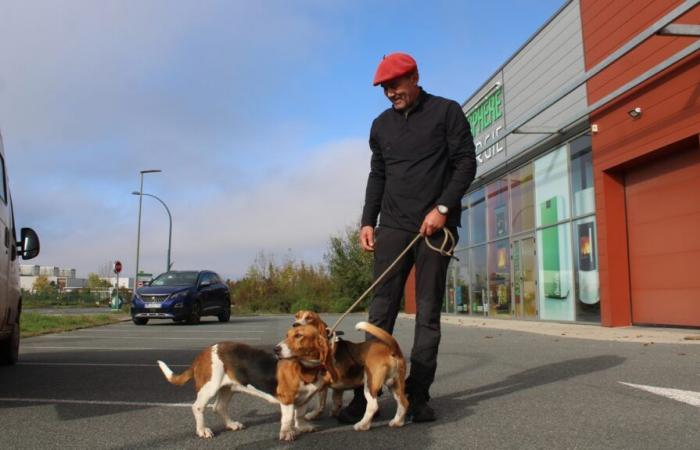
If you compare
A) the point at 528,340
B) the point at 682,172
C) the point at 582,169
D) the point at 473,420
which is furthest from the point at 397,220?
the point at 582,169

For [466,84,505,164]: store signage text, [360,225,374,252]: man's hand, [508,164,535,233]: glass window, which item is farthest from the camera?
[466,84,505,164]: store signage text

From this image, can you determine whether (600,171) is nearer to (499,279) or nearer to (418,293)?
(499,279)

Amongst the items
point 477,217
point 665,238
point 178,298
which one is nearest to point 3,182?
point 665,238

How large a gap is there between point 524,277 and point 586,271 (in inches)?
121

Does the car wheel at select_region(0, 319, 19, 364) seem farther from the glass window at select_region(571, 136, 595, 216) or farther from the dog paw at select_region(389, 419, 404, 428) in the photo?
the glass window at select_region(571, 136, 595, 216)

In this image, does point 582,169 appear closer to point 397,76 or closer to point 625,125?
point 625,125

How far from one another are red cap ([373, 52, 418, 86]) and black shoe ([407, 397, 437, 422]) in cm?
203

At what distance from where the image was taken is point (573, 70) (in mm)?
14750

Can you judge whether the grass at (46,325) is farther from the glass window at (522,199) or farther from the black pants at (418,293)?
the glass window at (522,199)

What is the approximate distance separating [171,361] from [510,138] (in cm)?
1370

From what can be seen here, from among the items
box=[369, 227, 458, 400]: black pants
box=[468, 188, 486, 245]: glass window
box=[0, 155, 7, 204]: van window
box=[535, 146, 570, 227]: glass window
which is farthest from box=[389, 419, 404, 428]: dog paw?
box=[468, 188, 486, 245]: glass window

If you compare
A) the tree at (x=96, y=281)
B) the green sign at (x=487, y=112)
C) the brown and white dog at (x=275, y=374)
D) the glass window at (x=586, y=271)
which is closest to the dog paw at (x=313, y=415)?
the brown and white dog at (x=275, y=374)

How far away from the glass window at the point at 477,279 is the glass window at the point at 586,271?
5.88m

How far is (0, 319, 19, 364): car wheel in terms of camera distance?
646cm
